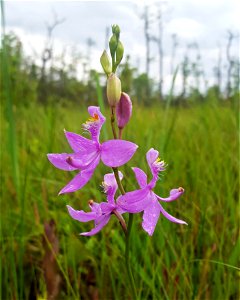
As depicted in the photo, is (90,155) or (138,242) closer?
(90,155)

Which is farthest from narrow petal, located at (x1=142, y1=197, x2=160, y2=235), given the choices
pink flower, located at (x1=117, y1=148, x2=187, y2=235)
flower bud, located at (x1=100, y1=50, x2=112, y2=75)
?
flower bud, located at (x1=100, y1=50, x2=112, y2=75)

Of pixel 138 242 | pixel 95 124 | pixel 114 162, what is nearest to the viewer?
pixel 114 162

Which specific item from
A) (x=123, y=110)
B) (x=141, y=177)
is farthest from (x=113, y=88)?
(x=141, y=177)

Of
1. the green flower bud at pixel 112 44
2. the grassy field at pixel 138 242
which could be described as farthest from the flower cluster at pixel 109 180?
the grassy field at pixel 138 242

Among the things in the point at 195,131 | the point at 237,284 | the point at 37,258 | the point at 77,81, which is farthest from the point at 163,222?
the point at 77,81

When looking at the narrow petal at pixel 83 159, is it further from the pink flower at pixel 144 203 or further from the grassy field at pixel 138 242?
the grassy field at pixel 138 242

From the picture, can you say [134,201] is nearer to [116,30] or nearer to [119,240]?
[116,30]
